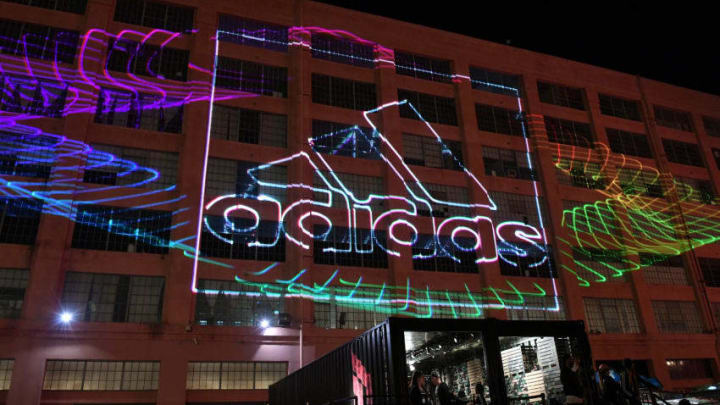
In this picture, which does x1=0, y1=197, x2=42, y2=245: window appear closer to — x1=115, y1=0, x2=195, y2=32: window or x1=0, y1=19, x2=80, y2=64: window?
x1=0, y1=19, x2=80, y2=64: window

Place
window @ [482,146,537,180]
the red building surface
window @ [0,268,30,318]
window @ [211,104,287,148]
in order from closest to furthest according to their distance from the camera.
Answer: window @ [0,268,30,318] < the red building surface < window @ [211,104,287,148] < window @ [482,146,537,180]

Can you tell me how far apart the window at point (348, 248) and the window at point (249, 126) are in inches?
269

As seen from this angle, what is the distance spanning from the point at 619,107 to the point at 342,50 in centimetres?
2624

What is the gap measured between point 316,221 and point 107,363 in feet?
45.4

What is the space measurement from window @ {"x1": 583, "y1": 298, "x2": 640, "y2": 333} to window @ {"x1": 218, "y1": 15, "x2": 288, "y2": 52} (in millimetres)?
28760

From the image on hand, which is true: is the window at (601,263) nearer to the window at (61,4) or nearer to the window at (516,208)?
the window at (516,208)

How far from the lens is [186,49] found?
35656 millimetres

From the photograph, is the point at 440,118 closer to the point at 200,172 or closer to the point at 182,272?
the point at 200,172

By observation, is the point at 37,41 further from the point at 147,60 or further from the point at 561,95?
the point at 561,95

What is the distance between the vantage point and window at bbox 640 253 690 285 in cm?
4203

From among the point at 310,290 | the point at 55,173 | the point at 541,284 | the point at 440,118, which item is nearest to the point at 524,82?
the point at 440,118

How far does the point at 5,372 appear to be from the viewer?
26.3 metres

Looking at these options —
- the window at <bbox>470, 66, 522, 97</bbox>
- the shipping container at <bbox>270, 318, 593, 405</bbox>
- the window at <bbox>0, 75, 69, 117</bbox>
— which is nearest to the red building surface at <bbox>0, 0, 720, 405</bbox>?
the window at <bbox>470, 66, 522, 97</bbox>

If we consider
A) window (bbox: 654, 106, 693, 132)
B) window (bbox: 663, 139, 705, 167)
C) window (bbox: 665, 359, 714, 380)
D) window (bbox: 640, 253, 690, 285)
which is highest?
window (bbox: 654, 106, 693, 132)
